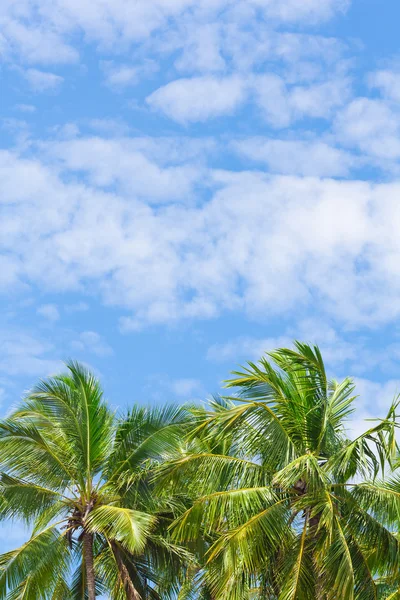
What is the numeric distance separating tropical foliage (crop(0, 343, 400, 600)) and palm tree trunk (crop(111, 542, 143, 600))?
46 mm

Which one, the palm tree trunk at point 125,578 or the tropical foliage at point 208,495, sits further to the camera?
the palm tree trunk at point 125,578

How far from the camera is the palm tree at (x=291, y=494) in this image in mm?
17625

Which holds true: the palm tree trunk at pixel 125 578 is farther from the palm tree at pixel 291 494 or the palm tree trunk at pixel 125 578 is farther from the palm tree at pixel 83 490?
the palm tree at pixel 291 494

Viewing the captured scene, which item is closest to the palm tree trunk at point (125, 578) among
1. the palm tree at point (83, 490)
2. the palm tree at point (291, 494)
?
the palm tree at point (83, 490)

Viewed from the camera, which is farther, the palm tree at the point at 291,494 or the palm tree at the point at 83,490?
the palm tree at the point at 83,490

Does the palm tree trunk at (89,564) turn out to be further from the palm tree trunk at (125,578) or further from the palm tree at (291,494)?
the palm tree at (291,494)

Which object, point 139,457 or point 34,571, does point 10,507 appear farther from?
point 139,457

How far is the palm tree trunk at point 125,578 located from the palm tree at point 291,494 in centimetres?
217

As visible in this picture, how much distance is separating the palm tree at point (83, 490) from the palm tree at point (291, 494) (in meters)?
2.01

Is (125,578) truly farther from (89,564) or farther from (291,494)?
(291,494)

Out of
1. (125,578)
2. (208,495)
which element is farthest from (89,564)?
(208,495)

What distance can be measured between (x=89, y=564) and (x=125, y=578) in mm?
804

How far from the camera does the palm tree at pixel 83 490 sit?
66.1 ft

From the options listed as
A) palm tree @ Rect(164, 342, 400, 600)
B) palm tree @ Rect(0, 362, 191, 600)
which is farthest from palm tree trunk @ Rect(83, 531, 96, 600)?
palm tree @ Rect(164, 342, 400, 600)
